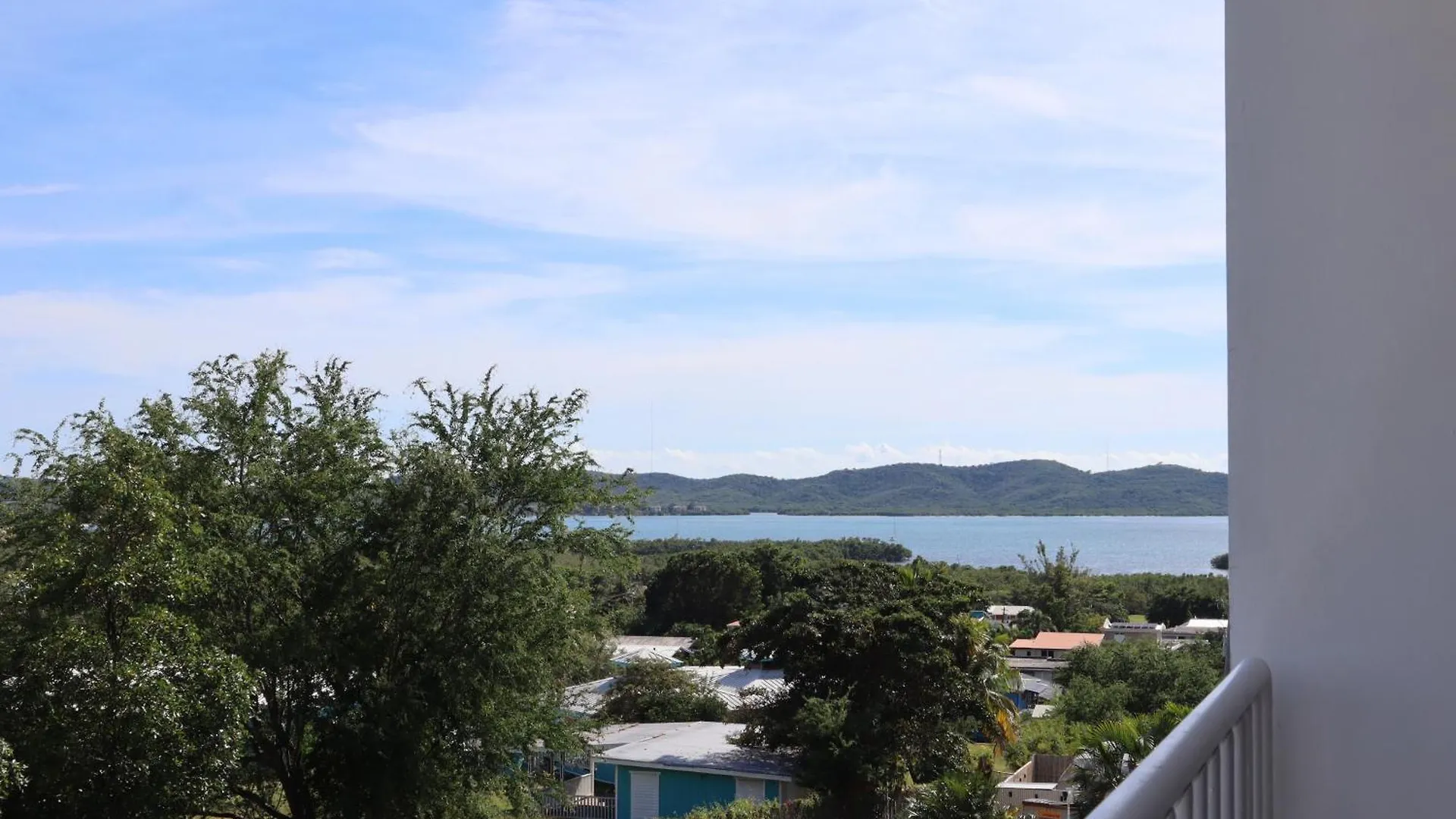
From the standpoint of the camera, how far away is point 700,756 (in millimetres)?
16031

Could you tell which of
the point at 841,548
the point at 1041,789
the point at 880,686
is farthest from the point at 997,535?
the point at 1041,789

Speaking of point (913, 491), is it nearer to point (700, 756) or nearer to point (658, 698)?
point (658, 698)

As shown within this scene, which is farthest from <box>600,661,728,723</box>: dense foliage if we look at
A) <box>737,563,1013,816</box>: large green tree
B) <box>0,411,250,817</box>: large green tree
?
<box>0,411,250,817</box>: large green tree

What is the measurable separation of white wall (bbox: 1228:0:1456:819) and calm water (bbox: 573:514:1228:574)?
202ft

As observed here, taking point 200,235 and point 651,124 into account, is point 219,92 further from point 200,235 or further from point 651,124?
point 200,235

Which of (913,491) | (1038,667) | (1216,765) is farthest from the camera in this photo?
(913,491)

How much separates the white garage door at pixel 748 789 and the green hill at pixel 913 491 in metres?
46.5

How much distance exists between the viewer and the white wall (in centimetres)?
135

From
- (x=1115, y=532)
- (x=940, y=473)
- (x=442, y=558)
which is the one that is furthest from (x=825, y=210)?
(x=1115, y=532)

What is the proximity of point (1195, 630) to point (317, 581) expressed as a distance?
2326 centimetres

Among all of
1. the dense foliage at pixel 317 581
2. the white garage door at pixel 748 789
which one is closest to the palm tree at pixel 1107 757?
the dense foliage at pixel 317 581

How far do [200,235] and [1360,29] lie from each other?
79.0 feet

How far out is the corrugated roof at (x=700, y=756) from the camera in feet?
51.2

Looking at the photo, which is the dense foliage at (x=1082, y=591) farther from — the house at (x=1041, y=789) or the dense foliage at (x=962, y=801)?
the dense foliage at (x=962, y=801)
